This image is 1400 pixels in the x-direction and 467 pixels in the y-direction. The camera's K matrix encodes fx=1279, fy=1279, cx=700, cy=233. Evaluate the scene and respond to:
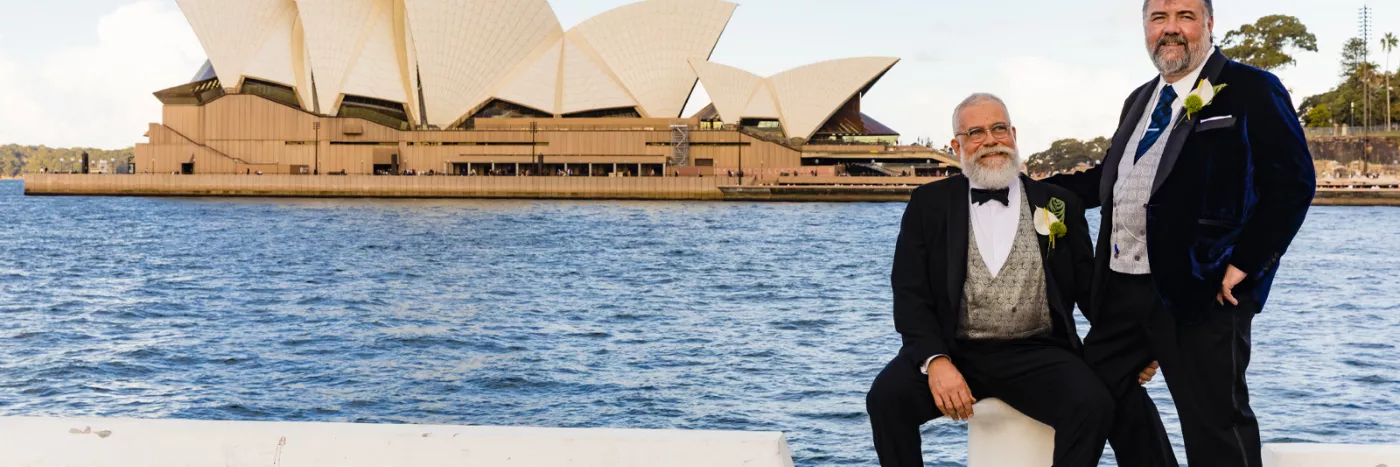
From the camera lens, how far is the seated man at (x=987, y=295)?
326 centimetres

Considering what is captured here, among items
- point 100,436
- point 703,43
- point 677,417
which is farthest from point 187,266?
point 703,43

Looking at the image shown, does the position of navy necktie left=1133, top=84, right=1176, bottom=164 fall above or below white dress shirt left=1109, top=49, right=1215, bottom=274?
above

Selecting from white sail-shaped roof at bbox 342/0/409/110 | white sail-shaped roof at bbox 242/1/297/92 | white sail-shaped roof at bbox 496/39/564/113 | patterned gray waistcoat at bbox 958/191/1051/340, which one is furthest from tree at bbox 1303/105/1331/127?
patterned gray waistcoat at bbox 958/191/1051/340

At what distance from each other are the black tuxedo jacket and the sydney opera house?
187 ft

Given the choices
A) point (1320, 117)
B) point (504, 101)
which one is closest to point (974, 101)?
point (504, 101)

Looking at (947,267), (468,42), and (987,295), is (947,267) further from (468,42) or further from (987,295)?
(468,42)

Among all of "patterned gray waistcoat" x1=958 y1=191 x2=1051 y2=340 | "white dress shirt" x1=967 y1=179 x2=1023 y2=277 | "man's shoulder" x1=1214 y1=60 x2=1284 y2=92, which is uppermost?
"man's shoulder" x1=1214 y1=60 x2=1284 y2=92

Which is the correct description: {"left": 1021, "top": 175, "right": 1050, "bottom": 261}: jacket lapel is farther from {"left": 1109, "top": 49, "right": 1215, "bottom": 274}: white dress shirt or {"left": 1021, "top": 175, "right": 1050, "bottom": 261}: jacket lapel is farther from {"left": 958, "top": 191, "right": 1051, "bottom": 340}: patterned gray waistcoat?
{"left": 1109, "top": 49, "right": 1215, "bottom": 274}: white dress shirt

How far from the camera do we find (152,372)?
11.4 metres

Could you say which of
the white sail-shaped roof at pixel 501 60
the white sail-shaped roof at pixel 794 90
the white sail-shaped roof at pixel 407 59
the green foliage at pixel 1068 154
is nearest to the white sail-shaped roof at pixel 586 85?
the white sail-shaped roof at pixel 501 60

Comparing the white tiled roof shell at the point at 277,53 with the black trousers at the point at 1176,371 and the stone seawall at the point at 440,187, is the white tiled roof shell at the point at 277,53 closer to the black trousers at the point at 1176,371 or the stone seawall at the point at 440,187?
the stone seawall at the point at 440,187

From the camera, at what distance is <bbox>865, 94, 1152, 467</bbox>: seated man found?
3.26 m

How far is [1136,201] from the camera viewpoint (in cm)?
335

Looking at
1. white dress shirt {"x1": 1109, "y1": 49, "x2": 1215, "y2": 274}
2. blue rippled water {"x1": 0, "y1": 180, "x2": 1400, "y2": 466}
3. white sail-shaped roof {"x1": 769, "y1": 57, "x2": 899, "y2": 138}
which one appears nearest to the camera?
white dress shirt {"x1": 1109, "y1": 49, "x2": 1215, "y2": 274}
